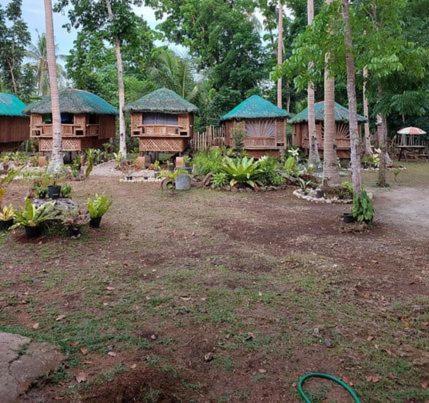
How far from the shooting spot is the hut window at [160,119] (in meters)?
21.2

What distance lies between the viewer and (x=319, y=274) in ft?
20.2

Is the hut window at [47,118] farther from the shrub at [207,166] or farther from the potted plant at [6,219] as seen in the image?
the potted plant at [6,219]

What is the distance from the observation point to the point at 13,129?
2722 centimetres

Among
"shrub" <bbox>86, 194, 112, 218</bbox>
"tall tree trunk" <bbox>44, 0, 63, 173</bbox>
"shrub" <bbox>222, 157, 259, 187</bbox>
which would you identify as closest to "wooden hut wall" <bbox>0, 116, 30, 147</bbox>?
"tall tree trunk" <bbox>44, 0, 63, 173</bbox>

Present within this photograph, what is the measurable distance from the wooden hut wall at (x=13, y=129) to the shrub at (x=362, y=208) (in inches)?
920

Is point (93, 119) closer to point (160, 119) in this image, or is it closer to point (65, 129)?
point (65, 129)

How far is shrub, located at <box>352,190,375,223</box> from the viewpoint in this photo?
8633mm

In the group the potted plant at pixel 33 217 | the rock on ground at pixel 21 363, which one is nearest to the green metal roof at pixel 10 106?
the potted plant at pixel 33 217

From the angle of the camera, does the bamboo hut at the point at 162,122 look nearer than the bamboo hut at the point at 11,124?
Yes

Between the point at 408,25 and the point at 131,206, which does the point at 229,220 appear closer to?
the point at 131,206

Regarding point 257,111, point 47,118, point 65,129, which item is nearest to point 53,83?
point 65,129

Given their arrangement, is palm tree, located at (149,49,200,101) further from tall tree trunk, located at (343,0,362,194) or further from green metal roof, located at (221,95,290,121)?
tall tree trunk, located at (343,0,362,194)

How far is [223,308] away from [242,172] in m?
9.25

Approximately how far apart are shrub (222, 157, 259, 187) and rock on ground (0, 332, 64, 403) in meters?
10.4
